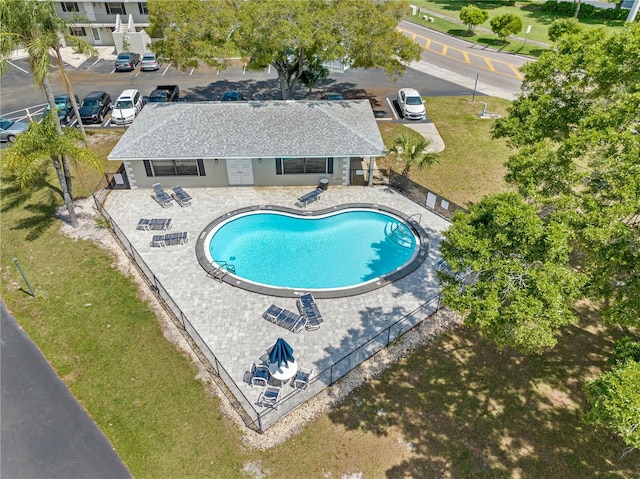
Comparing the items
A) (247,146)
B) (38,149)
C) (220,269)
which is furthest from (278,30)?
(220,269)

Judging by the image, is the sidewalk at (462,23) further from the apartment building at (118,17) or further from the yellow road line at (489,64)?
the apartment building at (118,17)

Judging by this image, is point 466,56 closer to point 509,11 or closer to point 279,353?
point 509,11

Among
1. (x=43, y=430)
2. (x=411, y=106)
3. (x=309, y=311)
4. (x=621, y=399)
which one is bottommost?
(x=43, y=430)

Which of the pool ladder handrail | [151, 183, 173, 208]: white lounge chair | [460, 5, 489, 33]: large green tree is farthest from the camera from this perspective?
[460, 5, 489, 33]: large green tree

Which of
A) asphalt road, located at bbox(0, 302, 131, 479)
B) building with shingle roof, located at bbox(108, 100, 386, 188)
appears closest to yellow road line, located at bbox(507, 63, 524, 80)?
building with shingle roof, located at bbox(108, 100, 386, 188)

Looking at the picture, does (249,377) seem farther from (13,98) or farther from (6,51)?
(13,98)

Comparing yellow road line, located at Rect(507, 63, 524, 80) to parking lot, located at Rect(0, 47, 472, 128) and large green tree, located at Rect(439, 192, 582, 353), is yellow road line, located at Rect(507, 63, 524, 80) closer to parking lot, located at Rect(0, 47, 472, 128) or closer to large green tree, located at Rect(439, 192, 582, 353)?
parking lot, located at Rect(0, 47, 472, 128)

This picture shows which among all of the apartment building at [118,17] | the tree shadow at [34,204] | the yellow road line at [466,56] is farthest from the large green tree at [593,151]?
the apartment building at [118,17]
